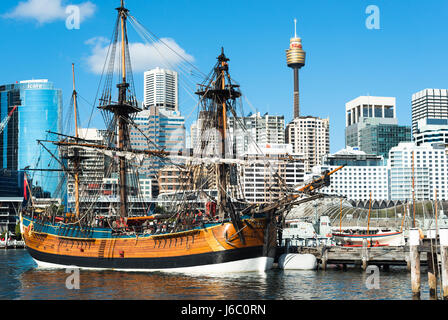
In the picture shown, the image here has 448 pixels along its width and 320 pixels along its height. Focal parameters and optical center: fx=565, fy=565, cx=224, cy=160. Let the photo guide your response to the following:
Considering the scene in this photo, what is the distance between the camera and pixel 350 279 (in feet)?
152

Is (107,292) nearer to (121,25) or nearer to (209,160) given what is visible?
(209,160)

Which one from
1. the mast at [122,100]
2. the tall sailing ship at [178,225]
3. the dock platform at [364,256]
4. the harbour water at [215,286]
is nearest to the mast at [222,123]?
the tall sailing ship at [178,225]

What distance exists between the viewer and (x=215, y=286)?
137 feet

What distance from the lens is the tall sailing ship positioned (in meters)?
50.6

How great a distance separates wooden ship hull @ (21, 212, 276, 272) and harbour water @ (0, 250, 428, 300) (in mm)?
1659

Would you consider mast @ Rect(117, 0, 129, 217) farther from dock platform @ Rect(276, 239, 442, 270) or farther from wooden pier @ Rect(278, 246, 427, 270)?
wooden pier @ Rect(278, 246, 427, 270)

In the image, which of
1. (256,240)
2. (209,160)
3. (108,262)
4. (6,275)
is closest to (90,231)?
(108,262)

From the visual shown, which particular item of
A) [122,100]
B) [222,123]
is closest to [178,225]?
[222,123]

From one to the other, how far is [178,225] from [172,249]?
7.54 ft

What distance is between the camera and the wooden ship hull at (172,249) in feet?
A: 165

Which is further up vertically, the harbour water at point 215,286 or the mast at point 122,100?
the mast at point 122,100

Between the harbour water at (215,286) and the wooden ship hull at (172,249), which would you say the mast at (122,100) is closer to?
the wooden ship hull at (172,249)

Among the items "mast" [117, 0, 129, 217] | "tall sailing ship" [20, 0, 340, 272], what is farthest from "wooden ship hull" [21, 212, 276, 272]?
"mast" [117, 0, 129, 217]

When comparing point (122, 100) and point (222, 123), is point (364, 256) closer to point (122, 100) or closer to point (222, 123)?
point (222, 123)
